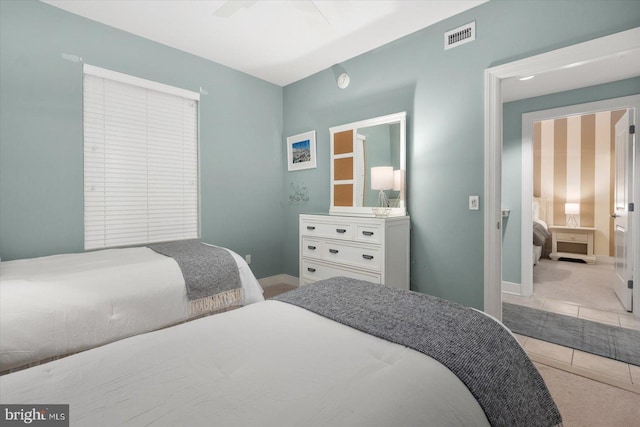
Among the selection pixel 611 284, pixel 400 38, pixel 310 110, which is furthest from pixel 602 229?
pixel 310 110

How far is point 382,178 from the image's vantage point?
317 cm

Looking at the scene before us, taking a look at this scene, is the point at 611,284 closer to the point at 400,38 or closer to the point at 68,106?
the point at 400,38

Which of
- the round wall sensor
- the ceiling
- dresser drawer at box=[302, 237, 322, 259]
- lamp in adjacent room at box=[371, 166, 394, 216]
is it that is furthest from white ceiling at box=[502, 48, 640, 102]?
dresser drawer at box=[302, 237, 322, 259]

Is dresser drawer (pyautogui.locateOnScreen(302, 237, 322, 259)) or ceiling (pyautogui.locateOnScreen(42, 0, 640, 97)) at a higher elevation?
ceiling (pyautogui.locateOnScreen(42, 0, 640, 97))

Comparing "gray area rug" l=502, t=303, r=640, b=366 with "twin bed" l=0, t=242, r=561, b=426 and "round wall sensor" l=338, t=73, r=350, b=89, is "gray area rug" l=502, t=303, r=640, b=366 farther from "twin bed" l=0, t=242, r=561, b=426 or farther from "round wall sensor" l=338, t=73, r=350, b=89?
"round wall sensor" l=338, t=73, r=350, b=89

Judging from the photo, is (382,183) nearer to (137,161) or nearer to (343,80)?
(343,80)

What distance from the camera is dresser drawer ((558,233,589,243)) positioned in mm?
5428

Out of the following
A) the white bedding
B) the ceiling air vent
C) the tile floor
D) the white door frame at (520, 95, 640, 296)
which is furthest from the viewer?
the white door frame at (520, 95, 640, 296)

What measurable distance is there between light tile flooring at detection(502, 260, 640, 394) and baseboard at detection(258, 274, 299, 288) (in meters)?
2.59

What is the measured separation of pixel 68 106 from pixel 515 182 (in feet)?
15.8

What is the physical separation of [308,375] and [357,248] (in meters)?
2.16

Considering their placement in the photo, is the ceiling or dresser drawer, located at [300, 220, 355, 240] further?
dresser drawer, located at [300, 220, 355, 240]

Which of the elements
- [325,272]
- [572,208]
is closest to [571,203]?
[572,208]
